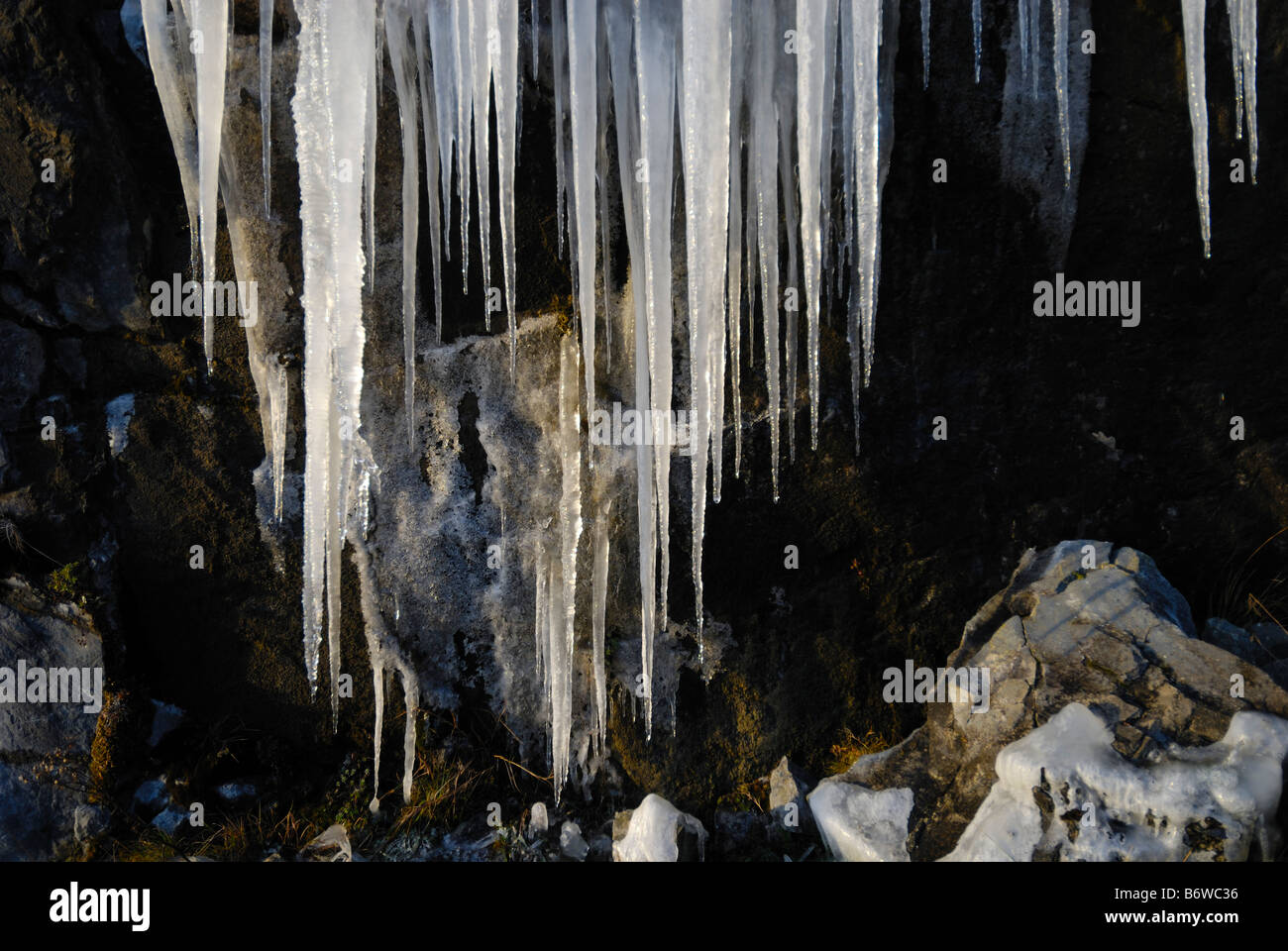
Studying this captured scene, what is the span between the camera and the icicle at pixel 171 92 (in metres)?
3.22

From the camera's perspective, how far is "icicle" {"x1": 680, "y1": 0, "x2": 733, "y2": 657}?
9.57ft

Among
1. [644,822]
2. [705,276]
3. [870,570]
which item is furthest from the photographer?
[870,570]

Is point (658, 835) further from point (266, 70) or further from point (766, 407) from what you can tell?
point (266, 70)

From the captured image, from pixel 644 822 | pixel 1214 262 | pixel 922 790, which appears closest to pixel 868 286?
pixel 1214 262

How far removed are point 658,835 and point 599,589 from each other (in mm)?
1067

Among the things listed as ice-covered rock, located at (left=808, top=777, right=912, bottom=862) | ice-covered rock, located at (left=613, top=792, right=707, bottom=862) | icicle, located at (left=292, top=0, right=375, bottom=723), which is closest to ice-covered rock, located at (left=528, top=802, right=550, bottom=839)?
ice-covered rock, located at (left=613, top=792, right=707, bottom=862)

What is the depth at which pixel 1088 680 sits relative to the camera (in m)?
3.25

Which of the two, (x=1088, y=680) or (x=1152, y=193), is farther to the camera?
(x=1152, y=193)

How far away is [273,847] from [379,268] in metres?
2.68

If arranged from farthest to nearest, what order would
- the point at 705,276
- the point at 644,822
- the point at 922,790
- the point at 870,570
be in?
1. the point at 870,570
2. the point at 644,822
3. the point at 922,790
4. the point at 705,276

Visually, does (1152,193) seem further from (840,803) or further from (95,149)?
(95,149)

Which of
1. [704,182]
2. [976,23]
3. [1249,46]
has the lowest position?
[704,182]

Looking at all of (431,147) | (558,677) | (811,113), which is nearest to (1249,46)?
(811,113)

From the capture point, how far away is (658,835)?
3584mm
